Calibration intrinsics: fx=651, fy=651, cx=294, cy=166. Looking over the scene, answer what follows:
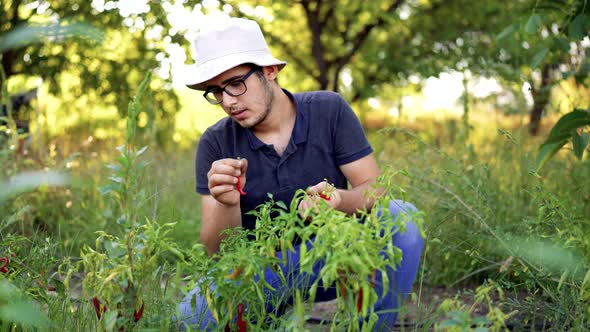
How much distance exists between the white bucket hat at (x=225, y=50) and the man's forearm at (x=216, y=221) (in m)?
0.45

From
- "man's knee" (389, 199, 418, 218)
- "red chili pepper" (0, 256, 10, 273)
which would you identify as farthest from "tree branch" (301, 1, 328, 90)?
"red chili pepper" (0, 256, 10, 273)

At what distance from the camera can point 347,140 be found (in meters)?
2.48

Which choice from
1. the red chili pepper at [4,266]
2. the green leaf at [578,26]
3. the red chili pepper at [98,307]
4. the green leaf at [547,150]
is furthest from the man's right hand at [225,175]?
the green leaf at [578,26]

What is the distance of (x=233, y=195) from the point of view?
79.0 inches

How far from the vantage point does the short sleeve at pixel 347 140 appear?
247cm

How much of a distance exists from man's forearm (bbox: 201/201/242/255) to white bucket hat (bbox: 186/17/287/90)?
450 mm

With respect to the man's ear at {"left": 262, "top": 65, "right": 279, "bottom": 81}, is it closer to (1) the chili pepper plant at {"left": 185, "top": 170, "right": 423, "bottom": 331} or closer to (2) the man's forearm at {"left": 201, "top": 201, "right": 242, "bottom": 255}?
(2) the man's forearm at {"left": 201, "top": 201, "right": 242, "bottom": 255}

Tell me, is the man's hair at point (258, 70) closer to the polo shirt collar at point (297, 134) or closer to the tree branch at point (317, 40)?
the polo shirt collar at point (297, 134)

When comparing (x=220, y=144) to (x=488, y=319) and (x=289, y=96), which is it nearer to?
(x=289, y=96)

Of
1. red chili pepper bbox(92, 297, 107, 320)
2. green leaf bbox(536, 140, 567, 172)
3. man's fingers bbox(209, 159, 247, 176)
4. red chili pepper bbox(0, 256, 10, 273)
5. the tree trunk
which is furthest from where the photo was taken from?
the tree trunk

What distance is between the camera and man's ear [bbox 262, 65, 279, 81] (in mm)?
2432

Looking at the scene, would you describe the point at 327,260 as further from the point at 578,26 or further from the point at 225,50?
the point at 578,26

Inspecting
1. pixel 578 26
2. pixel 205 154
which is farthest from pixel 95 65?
pixel 578 26

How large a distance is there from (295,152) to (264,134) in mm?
148
